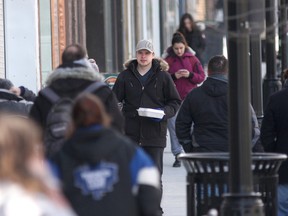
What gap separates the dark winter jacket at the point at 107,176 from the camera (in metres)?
6.96

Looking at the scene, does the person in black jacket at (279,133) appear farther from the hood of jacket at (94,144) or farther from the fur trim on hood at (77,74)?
the hood of jacket at (94,144)

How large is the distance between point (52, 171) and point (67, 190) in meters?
0.13

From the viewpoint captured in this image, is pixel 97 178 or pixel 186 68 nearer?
pixel 97 178

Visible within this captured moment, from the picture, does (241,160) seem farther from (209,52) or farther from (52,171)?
(209,52)

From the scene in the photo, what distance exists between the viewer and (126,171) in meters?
7.00

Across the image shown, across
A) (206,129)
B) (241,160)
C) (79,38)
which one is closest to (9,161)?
(241,160)

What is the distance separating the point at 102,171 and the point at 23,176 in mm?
1720

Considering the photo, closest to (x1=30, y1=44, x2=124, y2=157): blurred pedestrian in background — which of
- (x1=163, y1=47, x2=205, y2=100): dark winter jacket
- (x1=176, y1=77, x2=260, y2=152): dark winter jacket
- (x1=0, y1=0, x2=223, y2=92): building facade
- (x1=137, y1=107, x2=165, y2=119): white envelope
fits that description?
(x1=0, y1=0, x2=223, y2=92): building facade

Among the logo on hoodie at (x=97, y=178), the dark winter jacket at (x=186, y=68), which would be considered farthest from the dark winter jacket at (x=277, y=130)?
the dark winter jacket at (x=186, y=68)

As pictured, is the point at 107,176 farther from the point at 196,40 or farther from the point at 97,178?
the point at 196,40

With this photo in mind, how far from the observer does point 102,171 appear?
22.8 feet

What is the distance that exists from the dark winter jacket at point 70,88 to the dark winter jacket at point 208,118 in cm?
219

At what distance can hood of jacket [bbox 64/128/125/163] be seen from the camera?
22.8 ft

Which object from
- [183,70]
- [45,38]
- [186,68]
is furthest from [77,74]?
[45,38]
